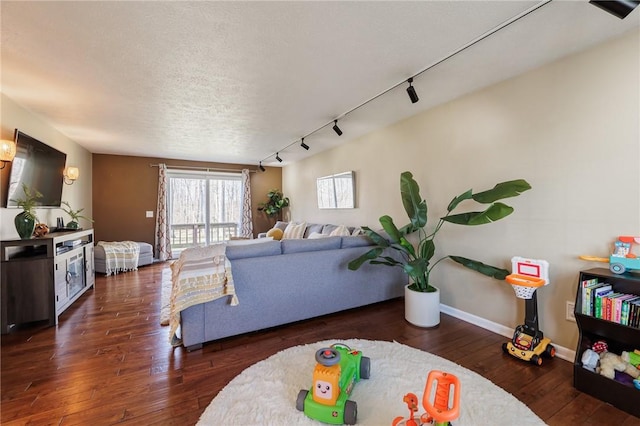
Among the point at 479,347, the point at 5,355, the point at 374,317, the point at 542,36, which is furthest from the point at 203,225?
the point at 542,36

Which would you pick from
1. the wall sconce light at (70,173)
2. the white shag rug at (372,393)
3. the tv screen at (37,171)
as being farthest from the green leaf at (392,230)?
the wall sconce light at (70,173)

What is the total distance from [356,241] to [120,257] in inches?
181

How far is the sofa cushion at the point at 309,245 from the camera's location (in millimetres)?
2877

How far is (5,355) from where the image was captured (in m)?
2.23

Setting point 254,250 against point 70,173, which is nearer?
point 254,250

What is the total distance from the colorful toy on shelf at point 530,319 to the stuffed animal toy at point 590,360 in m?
0.33

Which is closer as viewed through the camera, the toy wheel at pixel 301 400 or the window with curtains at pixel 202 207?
the toy wheel at pixel 301 400

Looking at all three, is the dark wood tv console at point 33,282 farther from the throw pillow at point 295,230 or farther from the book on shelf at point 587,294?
the book on shelf at point 587,294

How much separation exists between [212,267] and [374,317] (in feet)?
6.17

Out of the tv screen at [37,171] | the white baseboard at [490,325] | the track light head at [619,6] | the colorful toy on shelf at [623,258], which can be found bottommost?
the white baseboard at [490,325]

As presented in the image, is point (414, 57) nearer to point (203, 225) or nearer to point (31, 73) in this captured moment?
point (31, 73)

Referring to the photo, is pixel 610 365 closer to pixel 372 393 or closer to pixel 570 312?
pixel 570 312

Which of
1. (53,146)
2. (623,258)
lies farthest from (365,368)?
(53,146)

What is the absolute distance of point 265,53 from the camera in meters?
2.08
